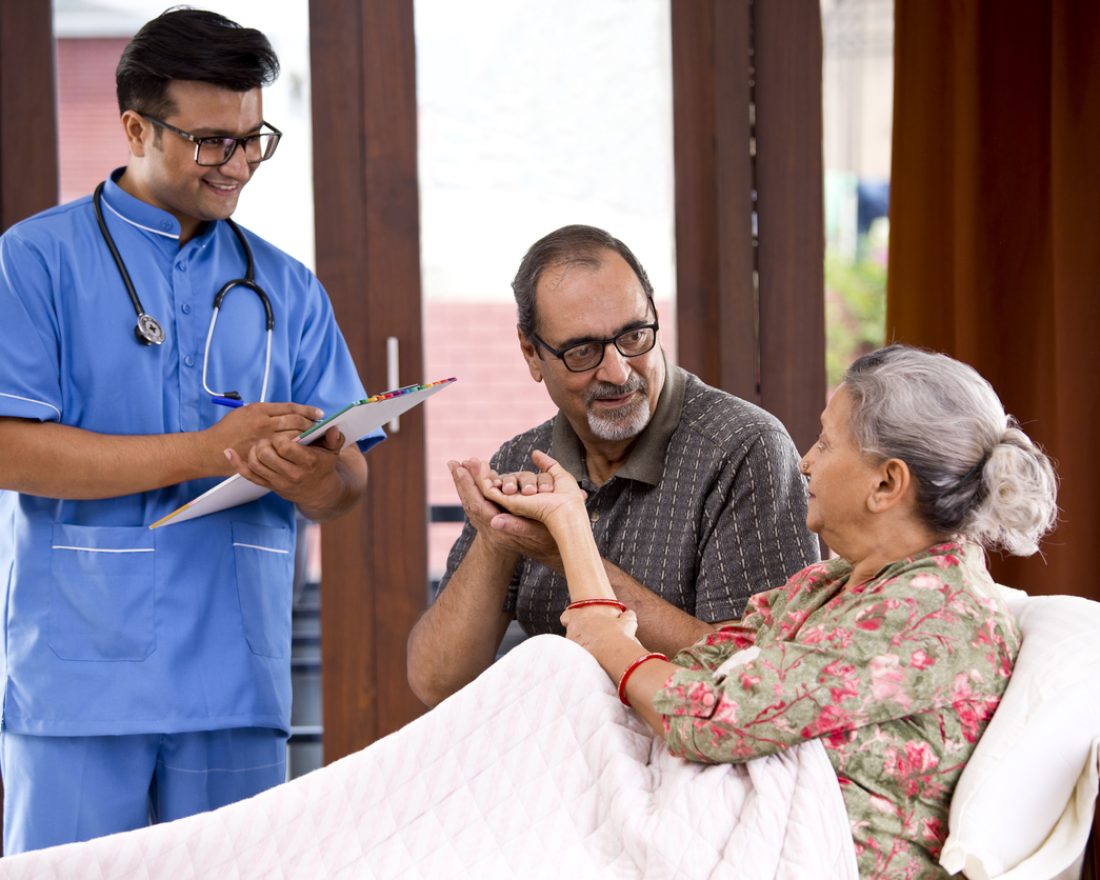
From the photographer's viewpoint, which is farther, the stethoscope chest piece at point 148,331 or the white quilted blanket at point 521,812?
the stethoscope chest piece at point 148,331

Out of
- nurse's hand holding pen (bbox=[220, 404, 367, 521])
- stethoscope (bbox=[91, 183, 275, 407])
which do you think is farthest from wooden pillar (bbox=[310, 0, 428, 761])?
nurse's hand holding pen (bbox=[220, 404, 367, 521])

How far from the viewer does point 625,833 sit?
4.41 feet

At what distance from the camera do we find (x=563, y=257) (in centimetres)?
189

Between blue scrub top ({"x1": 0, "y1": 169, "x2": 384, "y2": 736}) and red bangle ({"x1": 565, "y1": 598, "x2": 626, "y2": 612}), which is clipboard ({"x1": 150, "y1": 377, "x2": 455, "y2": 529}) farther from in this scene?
red bangle ({"x1": 565, "y1": 598, "x2": 626, "y2": 612})

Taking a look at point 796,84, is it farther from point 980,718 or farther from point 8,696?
point 8,696

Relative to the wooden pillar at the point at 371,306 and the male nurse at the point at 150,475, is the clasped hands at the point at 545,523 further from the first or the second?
the wooden pillar at the point at 371,306

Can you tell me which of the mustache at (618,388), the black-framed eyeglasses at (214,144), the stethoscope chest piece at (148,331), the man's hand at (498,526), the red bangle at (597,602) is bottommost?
the red bangle at (597,602)

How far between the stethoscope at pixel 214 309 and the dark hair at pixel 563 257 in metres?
0.44

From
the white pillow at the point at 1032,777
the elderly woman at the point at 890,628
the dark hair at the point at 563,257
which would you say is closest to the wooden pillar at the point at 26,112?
the dark hair at the point at 563,257

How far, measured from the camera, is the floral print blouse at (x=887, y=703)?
129 centimetres

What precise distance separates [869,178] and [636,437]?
1.33m

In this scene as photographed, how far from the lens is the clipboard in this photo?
1750mm

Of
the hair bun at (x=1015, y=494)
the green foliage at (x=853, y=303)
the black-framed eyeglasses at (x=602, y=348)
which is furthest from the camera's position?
the green foliage at (x=853, y=303)

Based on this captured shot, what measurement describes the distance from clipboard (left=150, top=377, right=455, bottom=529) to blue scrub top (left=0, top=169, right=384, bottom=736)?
0.18 feet
